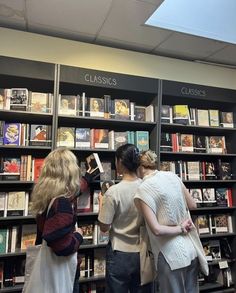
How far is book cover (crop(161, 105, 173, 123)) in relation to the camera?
2.98 meters

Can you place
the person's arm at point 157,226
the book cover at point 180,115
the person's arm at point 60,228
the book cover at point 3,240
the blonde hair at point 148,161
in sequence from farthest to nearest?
1. the book cover at point 180,115
2. the book cover at point 3,240
3. the blonde hair at point 148,161
4. the person's arm at point 157,226
5. the person's arm at point 60,228

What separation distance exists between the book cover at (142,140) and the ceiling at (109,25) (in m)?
1.03

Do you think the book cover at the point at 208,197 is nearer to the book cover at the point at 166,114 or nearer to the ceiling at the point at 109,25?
the book cover at the point at 166,114

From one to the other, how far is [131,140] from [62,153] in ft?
4.43

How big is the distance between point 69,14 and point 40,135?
3.78ft

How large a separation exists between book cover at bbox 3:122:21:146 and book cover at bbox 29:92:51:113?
220mm

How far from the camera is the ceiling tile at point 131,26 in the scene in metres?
2.40

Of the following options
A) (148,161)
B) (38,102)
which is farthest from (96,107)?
(148,161)

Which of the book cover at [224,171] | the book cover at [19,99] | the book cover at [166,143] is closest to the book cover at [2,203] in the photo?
the book cover at [19,99]

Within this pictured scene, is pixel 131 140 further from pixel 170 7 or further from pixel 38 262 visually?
pixel 38 262

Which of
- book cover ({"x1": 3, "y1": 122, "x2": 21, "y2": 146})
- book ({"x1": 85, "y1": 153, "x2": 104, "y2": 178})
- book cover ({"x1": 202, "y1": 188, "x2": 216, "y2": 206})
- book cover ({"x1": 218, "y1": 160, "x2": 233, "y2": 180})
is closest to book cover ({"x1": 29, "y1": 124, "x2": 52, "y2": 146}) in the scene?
book cover ({"x1": 3, "y1": 122, "x2": 21, "y2": 146})

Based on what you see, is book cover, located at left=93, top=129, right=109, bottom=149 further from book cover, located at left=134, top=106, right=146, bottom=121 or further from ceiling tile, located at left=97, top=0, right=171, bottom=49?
ceiling tile, located at left=97, top=0, right=171, bottom=49

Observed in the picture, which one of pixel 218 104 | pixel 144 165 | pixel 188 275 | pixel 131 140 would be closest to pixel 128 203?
pixel 144 165

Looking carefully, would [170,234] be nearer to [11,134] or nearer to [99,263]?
[99,263]
